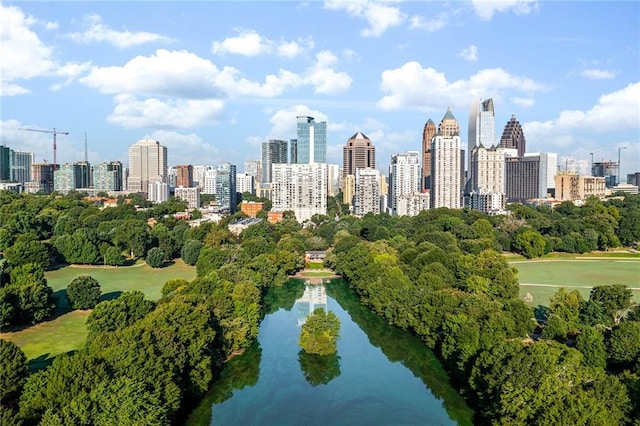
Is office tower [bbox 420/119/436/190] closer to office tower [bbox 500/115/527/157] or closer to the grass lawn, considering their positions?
office tower [bbox 500/115/527/157]

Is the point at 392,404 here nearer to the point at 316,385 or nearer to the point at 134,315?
the point at 316,385

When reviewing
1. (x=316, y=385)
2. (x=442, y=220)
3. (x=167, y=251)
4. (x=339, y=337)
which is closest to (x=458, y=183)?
(x=442, y=220)

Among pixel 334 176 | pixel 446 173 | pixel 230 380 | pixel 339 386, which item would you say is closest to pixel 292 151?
pixel 334 176

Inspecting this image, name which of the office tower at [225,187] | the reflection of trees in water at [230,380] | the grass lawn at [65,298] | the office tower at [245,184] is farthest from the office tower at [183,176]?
the reflection of trees in water at [230,380]

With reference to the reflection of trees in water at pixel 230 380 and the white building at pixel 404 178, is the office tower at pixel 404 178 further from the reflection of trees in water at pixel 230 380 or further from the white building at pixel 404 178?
the reflection of trees in water at pixel 230 380

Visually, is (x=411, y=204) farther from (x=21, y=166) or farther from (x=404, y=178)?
(x=21, y=166)

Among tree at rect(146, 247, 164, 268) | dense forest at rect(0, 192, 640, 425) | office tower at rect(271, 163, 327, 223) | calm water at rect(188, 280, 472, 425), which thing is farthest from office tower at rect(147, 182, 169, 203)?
calm water at rect(188, 280, 472, 425)
